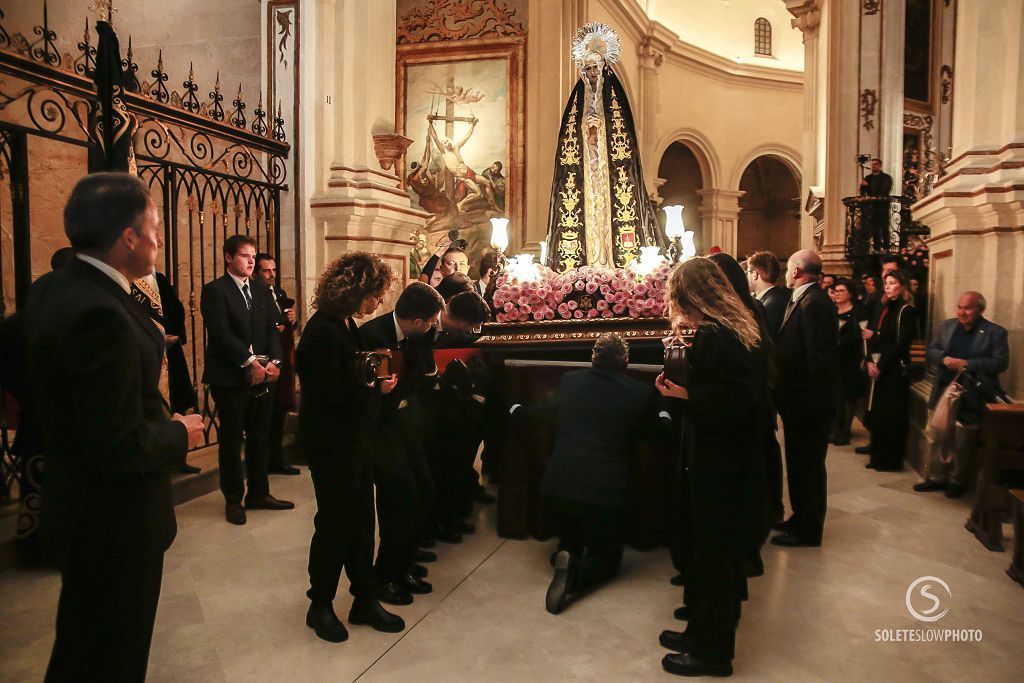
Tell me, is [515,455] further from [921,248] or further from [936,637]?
[921,248]

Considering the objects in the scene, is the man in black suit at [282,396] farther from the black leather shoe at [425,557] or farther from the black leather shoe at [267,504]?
the black leather shoe at [425,557]

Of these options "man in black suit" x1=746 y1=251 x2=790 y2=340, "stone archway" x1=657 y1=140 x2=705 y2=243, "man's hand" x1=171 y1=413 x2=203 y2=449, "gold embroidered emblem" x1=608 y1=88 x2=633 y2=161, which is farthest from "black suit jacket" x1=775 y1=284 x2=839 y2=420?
"stone archway" x1=657 y1=140 x2=705 y2=243

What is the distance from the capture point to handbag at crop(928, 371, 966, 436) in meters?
5.21

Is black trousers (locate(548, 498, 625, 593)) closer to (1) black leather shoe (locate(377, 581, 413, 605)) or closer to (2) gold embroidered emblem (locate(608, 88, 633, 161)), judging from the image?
(1) black leather shoe (locate(377, 581, 413, 605))

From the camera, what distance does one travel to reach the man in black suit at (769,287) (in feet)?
16.9

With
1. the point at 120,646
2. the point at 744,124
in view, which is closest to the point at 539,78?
the point at 120,646

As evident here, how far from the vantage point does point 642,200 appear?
5.69 meters

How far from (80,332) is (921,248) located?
32.6 ft

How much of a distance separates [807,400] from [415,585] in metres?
2.60

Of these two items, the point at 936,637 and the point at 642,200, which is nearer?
the point at 936,637

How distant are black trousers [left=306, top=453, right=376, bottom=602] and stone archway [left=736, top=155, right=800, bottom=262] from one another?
24358 mm

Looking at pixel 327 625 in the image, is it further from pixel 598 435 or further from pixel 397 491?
pixel 598 435

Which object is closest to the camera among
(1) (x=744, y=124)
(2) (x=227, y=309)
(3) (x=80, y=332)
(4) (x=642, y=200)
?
(3) (x=80, y=332)

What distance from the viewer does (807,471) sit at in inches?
185
